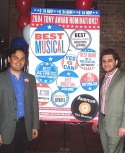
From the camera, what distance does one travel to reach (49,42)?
2703mm

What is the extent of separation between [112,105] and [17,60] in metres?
1.12

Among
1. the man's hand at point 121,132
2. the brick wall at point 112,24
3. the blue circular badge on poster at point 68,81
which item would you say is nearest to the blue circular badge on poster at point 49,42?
the blue circular badge on poster at point 68,81

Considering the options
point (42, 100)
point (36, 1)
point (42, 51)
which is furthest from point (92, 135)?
point (36, 1)

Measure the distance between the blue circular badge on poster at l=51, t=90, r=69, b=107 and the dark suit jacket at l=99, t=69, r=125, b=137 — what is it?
54 centimetres

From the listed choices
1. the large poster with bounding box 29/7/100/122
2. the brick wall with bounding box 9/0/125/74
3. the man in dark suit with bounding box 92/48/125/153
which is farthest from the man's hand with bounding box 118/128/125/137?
the brick wall with bounding box 9/0/125/74

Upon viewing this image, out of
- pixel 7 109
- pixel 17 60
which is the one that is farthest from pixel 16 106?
pixel 17 60

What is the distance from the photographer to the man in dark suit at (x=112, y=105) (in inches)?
95.1

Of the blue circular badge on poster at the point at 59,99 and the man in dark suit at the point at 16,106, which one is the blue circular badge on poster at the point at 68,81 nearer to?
the blue circular badge on poster at the point at 59,99

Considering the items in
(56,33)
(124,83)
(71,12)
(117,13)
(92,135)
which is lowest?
(92,135)

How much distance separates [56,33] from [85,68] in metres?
0.55

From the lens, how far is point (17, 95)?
7.46 ft

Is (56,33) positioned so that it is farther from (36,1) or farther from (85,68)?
(36,1)

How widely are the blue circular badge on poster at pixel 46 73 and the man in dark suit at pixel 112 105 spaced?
0.61m

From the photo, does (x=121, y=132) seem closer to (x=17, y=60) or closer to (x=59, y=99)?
(x=59, y=99)
